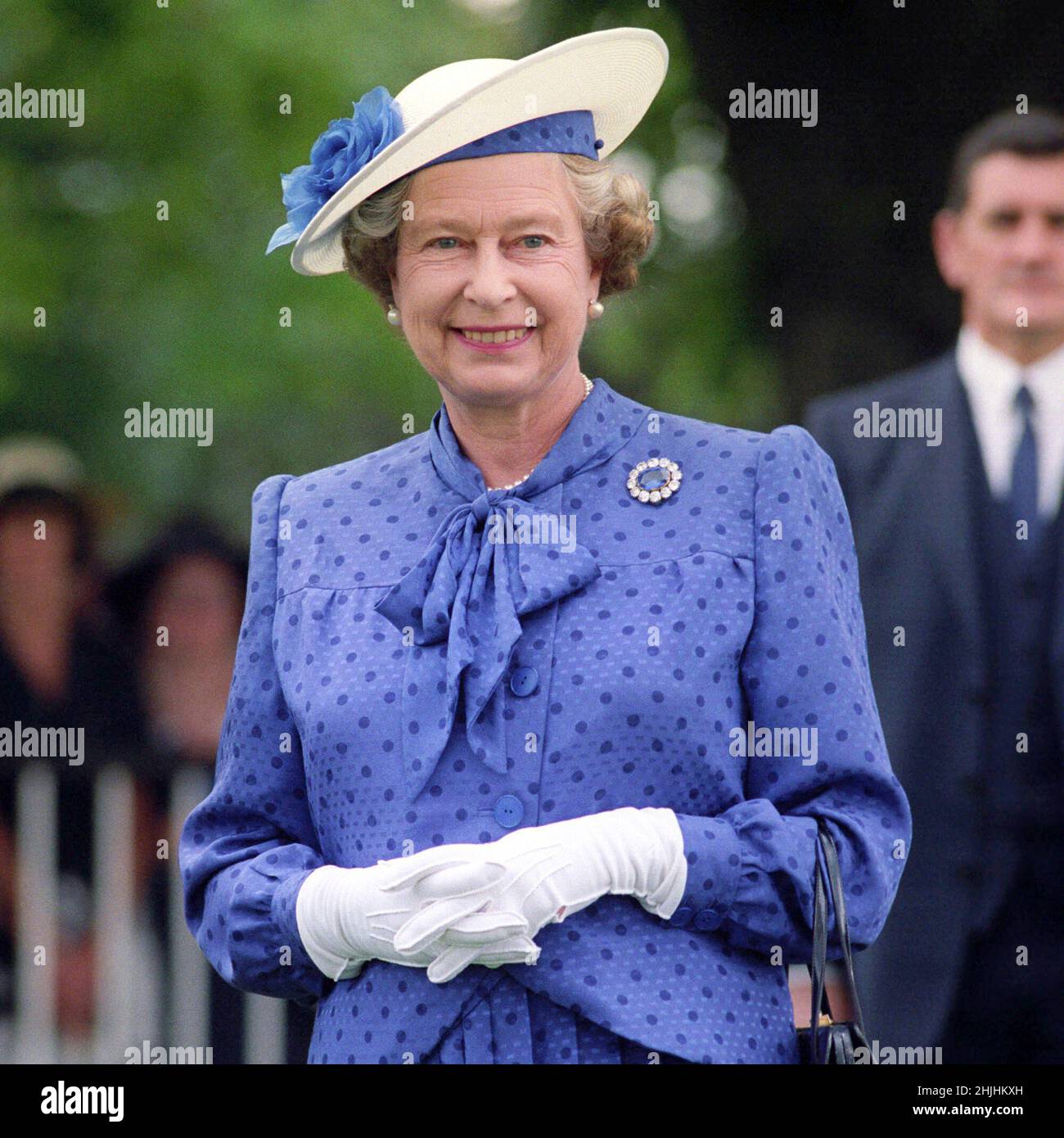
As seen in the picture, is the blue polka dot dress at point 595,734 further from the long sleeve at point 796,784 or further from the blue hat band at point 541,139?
the blue hat band at point 541,139

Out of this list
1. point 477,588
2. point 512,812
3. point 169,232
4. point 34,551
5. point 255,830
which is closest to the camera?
point 512,812

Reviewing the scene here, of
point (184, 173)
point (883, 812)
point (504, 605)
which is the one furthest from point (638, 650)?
point (184, 173)

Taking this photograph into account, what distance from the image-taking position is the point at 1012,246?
4.70 metres

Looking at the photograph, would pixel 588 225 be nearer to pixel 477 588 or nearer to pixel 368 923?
pixel 477 588

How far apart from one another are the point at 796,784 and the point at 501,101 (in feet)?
2.80

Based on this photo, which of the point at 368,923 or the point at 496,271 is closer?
the point at 368,923

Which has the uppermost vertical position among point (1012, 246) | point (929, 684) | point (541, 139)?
point (1012, 246)

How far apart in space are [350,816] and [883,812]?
61 centimetres

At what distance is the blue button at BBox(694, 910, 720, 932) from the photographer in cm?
248

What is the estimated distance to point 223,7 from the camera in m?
6.18

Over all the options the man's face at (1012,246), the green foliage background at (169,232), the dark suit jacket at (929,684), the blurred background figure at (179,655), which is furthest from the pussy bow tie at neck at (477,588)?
the green foliage background at (169,232)

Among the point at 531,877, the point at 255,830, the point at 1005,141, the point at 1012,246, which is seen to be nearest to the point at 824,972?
the point at 531,877

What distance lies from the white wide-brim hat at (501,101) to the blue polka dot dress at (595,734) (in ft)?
1.15
